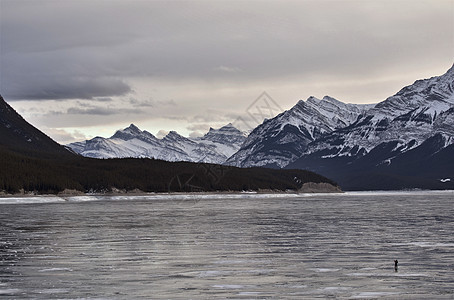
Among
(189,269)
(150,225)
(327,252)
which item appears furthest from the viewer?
→ (150,225)

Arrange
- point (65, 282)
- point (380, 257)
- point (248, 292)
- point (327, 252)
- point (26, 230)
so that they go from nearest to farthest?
1. point (248, 292)
2. point (65, 282)
3. point (380, 257)
4. point (327, 252)
5. point (26, 230)

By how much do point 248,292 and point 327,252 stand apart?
19.9 m

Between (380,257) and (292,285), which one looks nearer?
(292,285)

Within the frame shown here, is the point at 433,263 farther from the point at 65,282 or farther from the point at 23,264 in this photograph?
the point at 23,264

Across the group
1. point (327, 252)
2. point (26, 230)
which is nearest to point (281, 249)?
point (327, 252)

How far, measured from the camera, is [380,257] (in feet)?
182

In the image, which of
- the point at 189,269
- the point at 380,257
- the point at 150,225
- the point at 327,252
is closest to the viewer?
the point at 189,269

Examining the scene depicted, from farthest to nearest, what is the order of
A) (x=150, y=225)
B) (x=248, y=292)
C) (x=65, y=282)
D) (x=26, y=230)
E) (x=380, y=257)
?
(x=150, y=225), (x=26, y=230), (x=380, y=257), (x=65, y=282), (x=248, y=292)

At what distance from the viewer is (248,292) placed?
40.3 m

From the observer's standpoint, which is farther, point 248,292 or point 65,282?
point 65,282

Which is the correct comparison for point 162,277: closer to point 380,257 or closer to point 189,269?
point 189,269

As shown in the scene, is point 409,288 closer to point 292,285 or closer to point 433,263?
point 292,285

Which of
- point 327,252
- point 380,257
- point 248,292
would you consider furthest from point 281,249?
point 248,292

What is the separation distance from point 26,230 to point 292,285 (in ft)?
163
